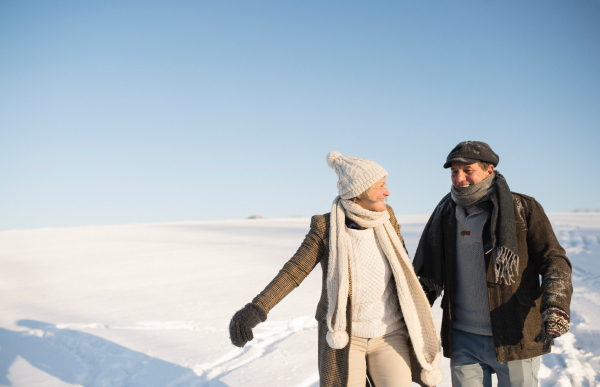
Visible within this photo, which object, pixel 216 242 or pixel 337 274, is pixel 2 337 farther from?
pixel 216 242

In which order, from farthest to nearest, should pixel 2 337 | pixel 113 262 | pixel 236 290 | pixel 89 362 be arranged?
pixel 113 262, pixel 236 290, pixel 2 337, pixel 89 362

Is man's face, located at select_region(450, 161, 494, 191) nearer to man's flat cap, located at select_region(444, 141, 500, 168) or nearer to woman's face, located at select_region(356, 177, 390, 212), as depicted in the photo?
man's flat cap, located at select_region(444, 141, 500, 168)

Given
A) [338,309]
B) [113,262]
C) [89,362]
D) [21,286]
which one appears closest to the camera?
[338,309]

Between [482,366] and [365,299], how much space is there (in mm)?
865

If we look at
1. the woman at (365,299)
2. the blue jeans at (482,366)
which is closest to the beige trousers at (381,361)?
the woman at (365,299)

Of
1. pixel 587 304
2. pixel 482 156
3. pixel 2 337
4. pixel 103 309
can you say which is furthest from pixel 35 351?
pixel 587 304

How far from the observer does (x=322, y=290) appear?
2.62 m

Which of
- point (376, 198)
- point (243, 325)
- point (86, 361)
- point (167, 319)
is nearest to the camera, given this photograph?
point (243, 325)

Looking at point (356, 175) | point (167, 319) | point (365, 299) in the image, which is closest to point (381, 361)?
point (365, 299)

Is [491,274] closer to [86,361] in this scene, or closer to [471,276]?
[471,276]

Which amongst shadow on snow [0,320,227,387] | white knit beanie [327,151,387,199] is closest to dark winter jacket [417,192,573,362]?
white knit beanie [327,151,387,199]

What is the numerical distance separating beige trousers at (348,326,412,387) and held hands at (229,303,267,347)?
1.98ft

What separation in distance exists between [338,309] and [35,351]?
170 inches

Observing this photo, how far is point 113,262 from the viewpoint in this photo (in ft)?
32.5
